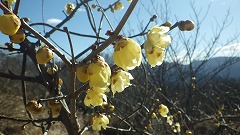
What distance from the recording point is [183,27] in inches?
38.9

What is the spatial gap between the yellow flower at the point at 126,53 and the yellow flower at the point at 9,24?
0.33 metres

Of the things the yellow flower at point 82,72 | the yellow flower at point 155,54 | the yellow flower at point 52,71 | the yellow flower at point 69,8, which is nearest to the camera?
the yellow flower at point 82,72

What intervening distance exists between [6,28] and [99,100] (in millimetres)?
572

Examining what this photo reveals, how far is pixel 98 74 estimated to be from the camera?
0.89 m

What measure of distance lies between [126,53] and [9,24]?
40cm

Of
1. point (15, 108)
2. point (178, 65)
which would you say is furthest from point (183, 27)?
point (15, 108)

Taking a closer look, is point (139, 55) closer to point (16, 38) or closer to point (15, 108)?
point (16, 38)

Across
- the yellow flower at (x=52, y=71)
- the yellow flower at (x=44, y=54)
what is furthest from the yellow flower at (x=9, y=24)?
the yellow flower at (x=52, y=71)

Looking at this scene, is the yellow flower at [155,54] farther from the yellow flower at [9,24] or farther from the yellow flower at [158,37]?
the yellow flower at [9,24]

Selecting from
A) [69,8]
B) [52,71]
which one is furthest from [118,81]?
[69,8]

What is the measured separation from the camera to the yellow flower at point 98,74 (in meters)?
0.89

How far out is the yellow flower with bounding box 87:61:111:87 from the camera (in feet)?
2.92

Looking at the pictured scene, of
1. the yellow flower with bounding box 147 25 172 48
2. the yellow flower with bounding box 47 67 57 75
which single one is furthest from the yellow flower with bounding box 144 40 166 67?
the yellow flower with bounding box 47 67 57 75

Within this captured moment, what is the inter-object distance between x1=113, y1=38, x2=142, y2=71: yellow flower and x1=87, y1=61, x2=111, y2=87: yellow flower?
0.05 metres
